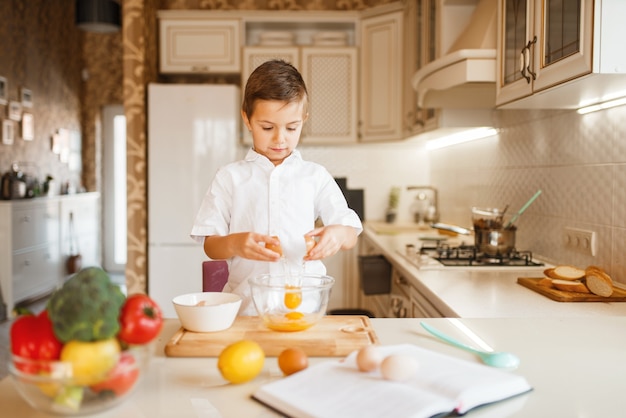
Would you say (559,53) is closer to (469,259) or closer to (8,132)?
(469,259)

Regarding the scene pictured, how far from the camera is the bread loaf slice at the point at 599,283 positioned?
5.12 ft

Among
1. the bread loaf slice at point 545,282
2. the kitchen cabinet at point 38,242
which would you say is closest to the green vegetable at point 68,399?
the bread loaf slice at point 545,282

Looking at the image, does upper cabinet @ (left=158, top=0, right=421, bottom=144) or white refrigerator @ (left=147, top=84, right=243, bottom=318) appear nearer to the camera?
white refrigerator @ (left=147, top=84, right=243, bottom=318)

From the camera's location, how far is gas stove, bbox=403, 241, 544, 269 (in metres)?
2.16

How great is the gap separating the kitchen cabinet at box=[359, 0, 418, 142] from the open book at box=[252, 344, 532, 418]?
10.3ft

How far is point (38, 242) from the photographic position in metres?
5.41

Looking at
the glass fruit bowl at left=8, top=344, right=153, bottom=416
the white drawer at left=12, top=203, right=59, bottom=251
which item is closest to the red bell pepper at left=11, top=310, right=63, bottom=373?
the glass fruit bowl at left=8, top=344, right=153, bottom=416

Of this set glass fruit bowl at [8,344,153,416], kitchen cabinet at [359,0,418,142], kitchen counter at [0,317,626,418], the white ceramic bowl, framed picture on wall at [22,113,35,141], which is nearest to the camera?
glass fruit bowl at [8,344,153,416]

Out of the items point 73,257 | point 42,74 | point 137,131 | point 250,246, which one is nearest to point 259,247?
point 250,246

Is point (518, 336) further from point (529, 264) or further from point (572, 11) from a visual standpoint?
point (529, 264)

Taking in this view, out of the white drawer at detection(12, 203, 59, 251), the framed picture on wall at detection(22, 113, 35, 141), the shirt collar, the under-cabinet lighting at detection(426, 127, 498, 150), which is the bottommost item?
the white drawer at detection(12, 203, 59, 251)

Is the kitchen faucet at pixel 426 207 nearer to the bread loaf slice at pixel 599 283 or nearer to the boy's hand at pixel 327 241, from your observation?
the bread loaf slice at pixel 599 283

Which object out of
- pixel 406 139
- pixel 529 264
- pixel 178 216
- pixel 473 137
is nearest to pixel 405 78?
pixel 406 139

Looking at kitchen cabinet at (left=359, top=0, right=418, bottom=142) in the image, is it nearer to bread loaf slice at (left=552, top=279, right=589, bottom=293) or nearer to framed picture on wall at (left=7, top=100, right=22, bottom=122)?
bread loaf slice at (left=552, top=279, right=589, bottom=293)
